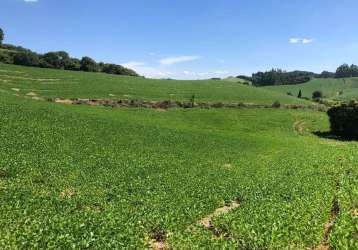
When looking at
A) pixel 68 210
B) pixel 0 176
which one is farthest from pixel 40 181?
pixel 68 210

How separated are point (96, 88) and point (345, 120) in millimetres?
51265

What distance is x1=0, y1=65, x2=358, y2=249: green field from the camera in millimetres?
18312

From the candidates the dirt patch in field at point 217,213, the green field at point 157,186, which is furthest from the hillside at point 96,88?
the dirt patch in field at point 217,213

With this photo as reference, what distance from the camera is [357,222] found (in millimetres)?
21312

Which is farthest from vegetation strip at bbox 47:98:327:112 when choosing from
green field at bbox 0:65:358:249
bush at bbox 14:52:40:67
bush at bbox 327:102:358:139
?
bush at bbox 14:52:40:67

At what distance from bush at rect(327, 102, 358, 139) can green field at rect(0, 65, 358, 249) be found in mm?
18252

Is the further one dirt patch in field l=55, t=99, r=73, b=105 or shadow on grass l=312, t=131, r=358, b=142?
shadow on grass l=312, t=131, r=358, b=142

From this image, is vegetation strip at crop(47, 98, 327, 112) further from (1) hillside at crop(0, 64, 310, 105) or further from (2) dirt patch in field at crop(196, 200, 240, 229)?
(2) dirt patch in field at crop(196, 200, 240, 229)

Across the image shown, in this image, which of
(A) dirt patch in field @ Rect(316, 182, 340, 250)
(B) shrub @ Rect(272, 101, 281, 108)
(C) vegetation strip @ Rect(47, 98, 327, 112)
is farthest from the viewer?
(B) shrub @ Rect(272, 101, 281, 108)

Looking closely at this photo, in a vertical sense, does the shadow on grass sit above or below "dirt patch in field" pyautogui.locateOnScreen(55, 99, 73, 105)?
below

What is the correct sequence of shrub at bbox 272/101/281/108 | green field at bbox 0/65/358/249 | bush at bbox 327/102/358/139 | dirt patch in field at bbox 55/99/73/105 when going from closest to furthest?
green field at bbox 0/65/358/249 < dirt patch in field at bbox 55/99/73/105 < bush at bbox 327/102/358/139 < shrub at bbox 272/101/281/108

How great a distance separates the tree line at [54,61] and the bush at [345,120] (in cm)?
8065

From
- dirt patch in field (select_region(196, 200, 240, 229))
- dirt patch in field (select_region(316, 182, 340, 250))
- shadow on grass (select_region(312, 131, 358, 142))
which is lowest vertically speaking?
shadow on grass (select_region(312, 131, 358, 142))

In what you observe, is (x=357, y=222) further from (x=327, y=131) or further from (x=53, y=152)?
(x=327, y=131)
